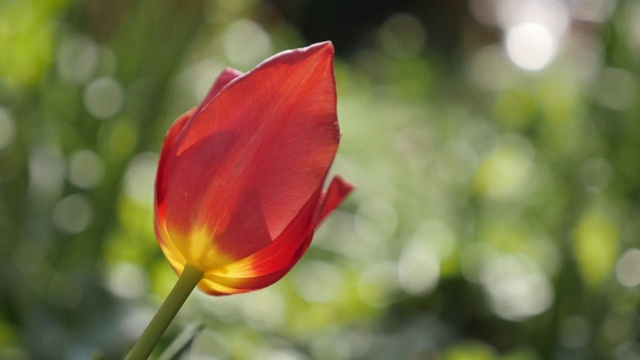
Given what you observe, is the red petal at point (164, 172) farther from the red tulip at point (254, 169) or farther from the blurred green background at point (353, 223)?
the blurred green background at point (353, 223)

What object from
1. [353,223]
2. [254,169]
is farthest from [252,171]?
[353,223]

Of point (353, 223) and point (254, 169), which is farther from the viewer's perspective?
point (353, 223)

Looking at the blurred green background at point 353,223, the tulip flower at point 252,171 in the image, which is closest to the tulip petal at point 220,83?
the tulip flower at point 252,171

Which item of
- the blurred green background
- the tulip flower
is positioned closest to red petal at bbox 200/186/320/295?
the tulip flower

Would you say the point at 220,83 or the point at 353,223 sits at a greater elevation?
the point at 220,83

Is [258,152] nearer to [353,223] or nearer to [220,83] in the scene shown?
[220,83]

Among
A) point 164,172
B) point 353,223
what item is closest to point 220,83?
point 164,172

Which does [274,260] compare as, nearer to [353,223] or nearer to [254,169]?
[254,169]
